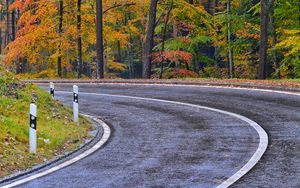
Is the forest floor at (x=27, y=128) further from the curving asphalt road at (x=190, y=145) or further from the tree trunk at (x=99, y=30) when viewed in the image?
the tree trunk at (x=99, y=30)

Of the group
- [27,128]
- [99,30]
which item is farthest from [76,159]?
[99,30]

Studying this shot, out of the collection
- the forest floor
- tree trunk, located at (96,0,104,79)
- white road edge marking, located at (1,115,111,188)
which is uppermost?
tree trunk, located at (96,0,104,79)

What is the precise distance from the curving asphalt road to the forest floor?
92 centimetres

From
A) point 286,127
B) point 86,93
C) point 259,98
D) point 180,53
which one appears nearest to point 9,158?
point 286,127

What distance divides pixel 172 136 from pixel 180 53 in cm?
1964

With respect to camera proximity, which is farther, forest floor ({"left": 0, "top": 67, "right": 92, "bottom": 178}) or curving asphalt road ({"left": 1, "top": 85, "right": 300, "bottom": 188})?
forest floor ({"left": 0, "top": 67, "right": 92, "bottom": 178})

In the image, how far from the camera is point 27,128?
11.3 meters

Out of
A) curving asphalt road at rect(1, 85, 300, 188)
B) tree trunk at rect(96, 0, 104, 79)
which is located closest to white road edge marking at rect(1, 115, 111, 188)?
curving asphalt road at rect(1, 85, 300, 188)

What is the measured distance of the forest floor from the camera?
9.46 meters

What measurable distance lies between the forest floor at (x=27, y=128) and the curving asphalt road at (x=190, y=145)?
916mm

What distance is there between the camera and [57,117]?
1340cm

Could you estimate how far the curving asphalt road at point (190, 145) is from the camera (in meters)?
7.86

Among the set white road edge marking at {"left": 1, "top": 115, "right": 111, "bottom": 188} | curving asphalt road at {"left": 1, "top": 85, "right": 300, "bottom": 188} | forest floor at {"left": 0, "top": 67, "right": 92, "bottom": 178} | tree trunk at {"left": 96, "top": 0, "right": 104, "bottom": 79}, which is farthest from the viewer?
tree trunk at {"left": 96, "top": 0, "right": 104, "bottom": 79}

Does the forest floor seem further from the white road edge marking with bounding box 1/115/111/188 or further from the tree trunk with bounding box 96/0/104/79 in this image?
the tree trunk with bounding box 96/0/104/79
